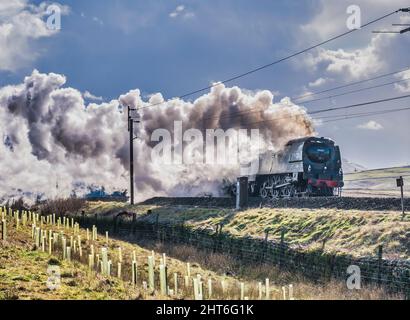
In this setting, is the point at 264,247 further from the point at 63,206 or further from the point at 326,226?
the point at 63,206

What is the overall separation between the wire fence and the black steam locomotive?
7.73 m

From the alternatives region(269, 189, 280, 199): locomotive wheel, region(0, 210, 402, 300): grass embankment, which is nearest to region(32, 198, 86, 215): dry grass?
region(269, 189, 280, 199): locomotive wheel

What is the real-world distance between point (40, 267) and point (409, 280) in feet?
32.0

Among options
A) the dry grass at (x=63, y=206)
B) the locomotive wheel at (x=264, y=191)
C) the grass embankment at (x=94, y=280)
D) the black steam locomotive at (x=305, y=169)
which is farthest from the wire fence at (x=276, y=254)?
the dry grass at (x=63, y=206)

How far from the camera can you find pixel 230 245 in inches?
843

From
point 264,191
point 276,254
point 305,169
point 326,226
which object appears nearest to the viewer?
point 276,254

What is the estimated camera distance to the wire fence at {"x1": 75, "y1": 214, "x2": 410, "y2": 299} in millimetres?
14141

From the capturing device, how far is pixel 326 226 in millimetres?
19047

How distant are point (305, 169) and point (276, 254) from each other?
11416 millimetres

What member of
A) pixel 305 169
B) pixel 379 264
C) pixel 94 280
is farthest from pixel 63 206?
pixel 379 264

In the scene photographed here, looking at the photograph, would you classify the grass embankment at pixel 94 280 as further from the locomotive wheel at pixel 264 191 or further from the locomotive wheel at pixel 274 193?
the locomotive wheel at pixel 264 191
